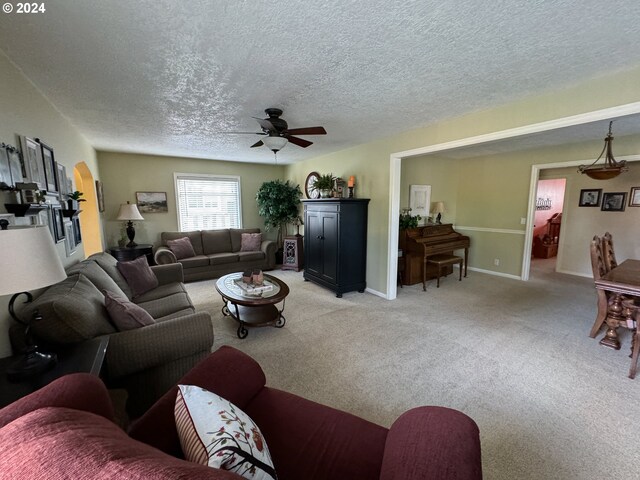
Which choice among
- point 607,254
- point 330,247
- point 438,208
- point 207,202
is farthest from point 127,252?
point 607,254

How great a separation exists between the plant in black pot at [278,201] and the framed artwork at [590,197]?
555 centimetres

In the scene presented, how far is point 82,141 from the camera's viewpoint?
11.8 ft

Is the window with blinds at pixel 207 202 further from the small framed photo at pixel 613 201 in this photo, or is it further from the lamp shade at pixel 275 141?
the small framed photo at pixel 613 201

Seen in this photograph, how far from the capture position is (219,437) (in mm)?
740

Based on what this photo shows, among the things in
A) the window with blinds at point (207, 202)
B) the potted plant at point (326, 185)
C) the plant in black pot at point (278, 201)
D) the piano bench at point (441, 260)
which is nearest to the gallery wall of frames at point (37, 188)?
the window with blinds at point (207, 202)

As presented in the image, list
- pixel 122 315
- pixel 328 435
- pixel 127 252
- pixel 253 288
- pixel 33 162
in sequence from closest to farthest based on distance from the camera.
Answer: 1. pixel 328 435
2. pixel 122 315
3. pixel 33 162
4. pixel 253 288
5. pixel 127 252

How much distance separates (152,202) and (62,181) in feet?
8.77

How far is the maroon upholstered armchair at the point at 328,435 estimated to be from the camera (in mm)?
868

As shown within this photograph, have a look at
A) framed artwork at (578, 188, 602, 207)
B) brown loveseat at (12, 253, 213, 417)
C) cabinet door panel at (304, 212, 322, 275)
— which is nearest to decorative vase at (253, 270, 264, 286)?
brown loveseat at (12, 253, 213, 417)

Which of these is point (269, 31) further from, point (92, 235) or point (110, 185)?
point (110, 185)

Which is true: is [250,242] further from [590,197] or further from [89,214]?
[590,197]

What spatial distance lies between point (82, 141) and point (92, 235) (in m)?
1.37

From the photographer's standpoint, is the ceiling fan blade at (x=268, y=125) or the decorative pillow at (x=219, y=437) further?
the ceiling fan blade at (x=268, y=125)

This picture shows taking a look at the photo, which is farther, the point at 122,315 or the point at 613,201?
the point at 613,201
